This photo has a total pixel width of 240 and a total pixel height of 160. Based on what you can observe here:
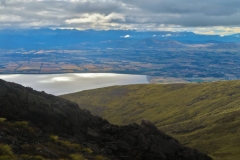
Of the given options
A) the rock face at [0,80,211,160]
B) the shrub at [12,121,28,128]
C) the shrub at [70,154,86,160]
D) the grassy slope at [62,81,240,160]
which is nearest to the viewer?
the shrub at [70,154,86,160]

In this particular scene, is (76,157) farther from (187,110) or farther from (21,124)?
(187,110)

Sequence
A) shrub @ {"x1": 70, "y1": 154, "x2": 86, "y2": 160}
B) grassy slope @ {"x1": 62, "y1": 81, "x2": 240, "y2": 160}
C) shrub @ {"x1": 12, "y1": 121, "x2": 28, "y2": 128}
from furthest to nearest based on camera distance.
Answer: grassy slope @ {"x1": 62, "y1": 81, "x2": 240, "y2": 160}
shrub @ {"x1": 12, "y1": 121, "x2": 28, "y2": 128}
shrub @ {"x1": 70, "y1": 154, "x2": 86, "y2": 160}

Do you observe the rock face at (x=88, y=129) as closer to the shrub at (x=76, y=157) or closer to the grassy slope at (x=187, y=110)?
the shrub at (x=76, y=157)

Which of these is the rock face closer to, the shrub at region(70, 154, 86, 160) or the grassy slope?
the shrub at region(70, 154, 86, 160)

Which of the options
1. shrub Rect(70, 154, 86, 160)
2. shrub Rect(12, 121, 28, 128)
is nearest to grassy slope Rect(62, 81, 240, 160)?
shrub Rect(70, 154, 86, 160)

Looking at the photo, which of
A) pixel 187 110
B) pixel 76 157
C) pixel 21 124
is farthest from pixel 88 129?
pixel 187 110
